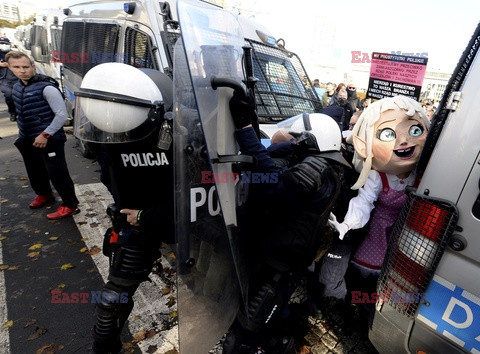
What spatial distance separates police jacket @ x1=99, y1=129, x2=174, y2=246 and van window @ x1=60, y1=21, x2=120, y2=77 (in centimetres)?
314

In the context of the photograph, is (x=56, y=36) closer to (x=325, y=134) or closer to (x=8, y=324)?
(x=8, y=324)

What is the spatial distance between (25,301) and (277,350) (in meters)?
2.16

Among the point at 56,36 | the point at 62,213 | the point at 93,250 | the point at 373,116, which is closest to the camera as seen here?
the point at 373,116

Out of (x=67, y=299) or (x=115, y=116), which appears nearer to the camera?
(x=115, y=116)

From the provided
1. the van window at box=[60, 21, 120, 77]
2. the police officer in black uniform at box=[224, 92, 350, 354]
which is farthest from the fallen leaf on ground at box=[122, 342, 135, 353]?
the van window at box=[60, 21, 120, 77]

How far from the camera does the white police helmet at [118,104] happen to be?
1.40 meters

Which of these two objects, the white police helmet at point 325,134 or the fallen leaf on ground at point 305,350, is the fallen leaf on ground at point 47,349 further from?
the white police helmet at point 325,134

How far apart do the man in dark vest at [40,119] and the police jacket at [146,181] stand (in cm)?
219

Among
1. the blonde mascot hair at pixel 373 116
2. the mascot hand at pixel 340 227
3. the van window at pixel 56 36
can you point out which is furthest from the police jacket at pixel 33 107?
the van window at pixel 56 36

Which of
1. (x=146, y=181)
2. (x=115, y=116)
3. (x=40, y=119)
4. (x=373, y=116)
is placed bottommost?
(x=40, y=119)

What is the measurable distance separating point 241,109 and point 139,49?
9.74ft

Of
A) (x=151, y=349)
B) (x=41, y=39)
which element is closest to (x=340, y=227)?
(x=151, y=349)

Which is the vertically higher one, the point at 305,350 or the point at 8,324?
the point at 305,350

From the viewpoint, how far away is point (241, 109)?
4.48 ft
